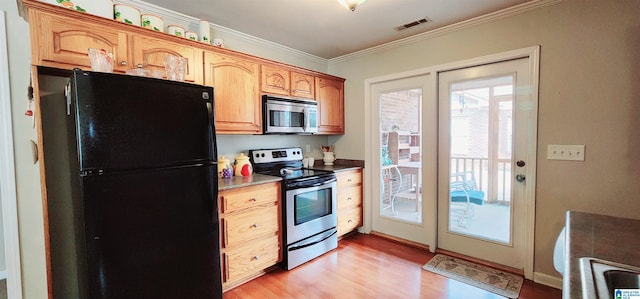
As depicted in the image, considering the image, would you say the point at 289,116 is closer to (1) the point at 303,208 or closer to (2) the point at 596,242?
(1) the point at 303,208

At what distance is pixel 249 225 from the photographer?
2295 mm

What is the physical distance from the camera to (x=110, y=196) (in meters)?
1.43

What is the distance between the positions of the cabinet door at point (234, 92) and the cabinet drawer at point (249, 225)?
767mm

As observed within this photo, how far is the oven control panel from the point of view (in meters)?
2.97

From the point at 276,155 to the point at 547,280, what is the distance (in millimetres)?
2806

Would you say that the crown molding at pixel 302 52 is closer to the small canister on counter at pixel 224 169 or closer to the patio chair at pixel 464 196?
the small canister on counter at pixel 224 169

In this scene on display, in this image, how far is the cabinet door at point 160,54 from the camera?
191 cm

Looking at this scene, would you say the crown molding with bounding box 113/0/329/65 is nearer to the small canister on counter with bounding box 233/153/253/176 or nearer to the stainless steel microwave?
the stainless steel microwave

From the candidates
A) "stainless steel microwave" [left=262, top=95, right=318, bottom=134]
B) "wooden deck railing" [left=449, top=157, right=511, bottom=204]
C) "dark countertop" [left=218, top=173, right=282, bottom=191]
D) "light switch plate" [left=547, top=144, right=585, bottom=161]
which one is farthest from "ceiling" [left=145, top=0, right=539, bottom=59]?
"dark countertop" [left=218, top=173, right=282, bottom=191]

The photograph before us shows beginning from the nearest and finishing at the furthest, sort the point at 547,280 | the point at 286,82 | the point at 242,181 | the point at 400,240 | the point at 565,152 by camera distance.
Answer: the point at 565,152 → the point at 547,280 → the point at 242,181 → the point at 286,82 → the point at 400,240

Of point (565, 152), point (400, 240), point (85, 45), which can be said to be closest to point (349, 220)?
point (400, 240)

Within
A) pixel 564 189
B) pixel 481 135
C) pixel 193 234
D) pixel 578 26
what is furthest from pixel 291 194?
pixel 578 26

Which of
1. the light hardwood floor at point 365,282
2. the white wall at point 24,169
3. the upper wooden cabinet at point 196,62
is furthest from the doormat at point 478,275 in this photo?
the white wall at point 24,169

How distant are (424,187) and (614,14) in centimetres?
201
